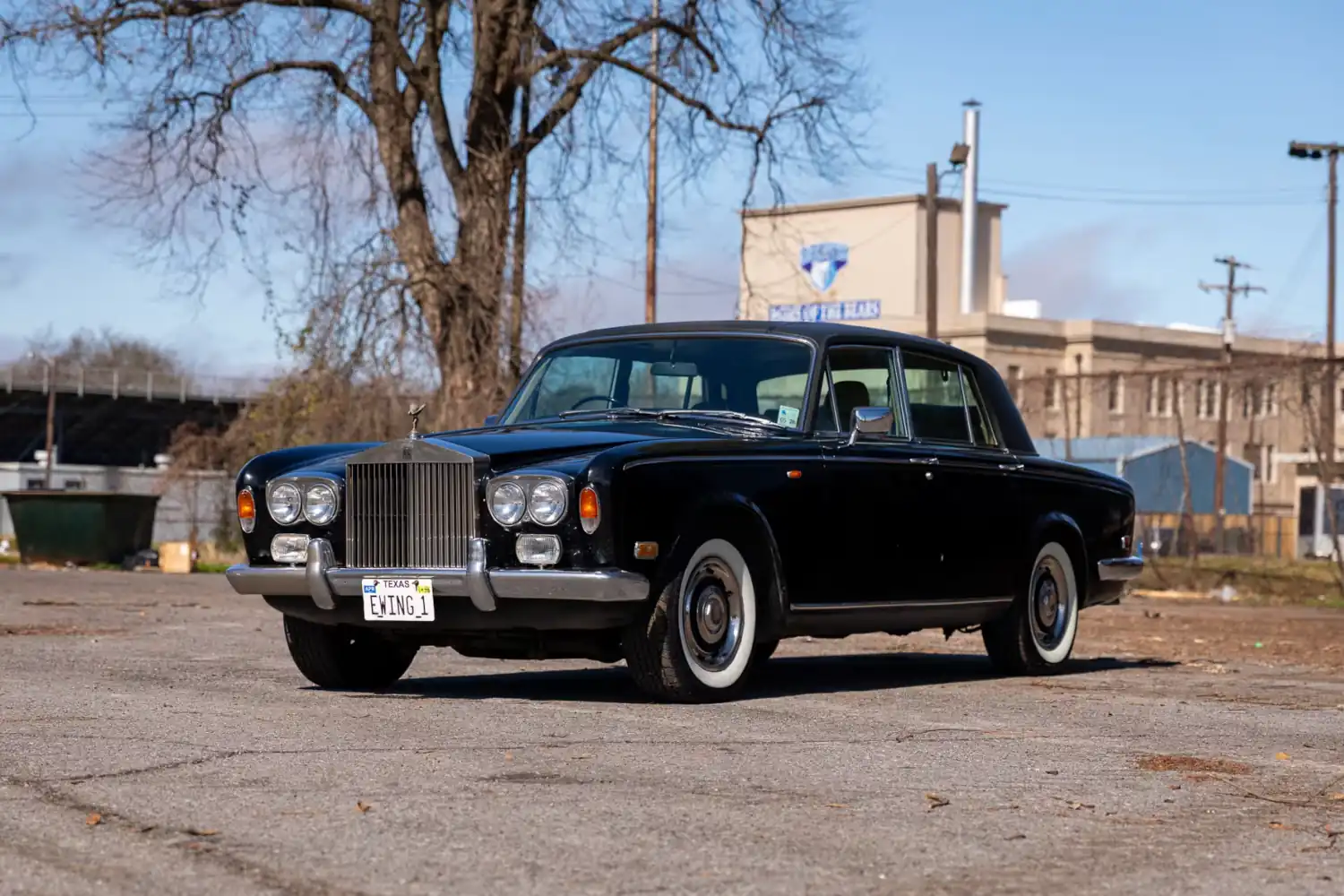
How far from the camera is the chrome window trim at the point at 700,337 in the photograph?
9.60 metres

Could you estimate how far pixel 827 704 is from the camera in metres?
8.89

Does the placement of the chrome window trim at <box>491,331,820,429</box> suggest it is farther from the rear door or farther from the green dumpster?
the green dumpster

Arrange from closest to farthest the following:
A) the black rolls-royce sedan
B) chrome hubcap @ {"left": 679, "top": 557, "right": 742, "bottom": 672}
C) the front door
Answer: the black rolls-royce sedan → chrome hubcap @ {"left": 679, "top": 557, "right": 742, "bottom": 672} → the front door

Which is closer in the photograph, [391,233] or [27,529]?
[391,233]

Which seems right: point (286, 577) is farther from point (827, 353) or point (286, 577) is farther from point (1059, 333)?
point (1059, 333)

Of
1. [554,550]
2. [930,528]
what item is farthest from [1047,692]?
[554,550]

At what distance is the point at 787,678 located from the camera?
1049 centimetres

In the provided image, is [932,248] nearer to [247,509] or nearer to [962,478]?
[962,478]

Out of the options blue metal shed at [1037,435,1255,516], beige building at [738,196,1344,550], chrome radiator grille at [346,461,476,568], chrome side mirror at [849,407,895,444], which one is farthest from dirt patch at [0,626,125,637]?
beige building at [738,196,1344,550]

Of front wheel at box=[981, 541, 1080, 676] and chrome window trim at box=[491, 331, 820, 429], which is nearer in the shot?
chrome window trim at box=[491, 331, 820, 429]

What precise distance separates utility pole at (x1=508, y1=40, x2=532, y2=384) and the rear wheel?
14082mm

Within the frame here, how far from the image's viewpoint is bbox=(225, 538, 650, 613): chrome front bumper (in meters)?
8.18

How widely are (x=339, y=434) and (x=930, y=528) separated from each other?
17.9 meters

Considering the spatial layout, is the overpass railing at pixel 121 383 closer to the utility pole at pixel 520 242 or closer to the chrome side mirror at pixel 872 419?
the utility pole at pixel 520 242
